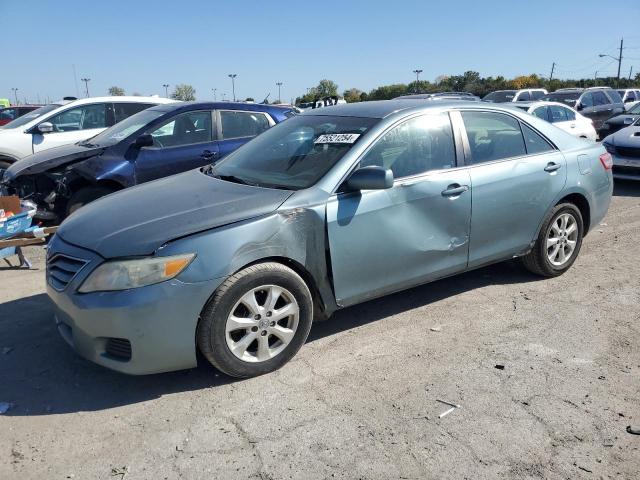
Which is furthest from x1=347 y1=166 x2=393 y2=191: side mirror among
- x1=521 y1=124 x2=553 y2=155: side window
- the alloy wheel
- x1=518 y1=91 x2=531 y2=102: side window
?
x1=518 y1=91 x2=531 y2=102: side window

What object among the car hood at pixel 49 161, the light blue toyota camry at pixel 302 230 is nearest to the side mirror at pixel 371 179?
the light blue toyota camry at pixel 302 230

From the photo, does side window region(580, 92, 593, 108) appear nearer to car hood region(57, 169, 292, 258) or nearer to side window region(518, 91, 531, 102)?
side window region(518, 91, 531, 102)

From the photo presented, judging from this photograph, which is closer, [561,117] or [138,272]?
[138,272]

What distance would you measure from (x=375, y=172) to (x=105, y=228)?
67.7 inches

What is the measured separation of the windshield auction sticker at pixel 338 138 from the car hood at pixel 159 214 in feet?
2.09

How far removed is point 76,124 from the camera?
923 cm

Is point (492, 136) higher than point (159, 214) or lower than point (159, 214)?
higher

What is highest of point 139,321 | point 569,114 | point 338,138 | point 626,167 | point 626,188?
point 338,138

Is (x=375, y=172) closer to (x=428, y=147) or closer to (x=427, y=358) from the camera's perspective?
(x=428, y=147)

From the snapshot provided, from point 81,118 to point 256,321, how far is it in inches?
290

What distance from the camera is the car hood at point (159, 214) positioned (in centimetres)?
315

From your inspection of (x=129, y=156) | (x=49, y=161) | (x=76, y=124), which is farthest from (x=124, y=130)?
(x=76, y=124)

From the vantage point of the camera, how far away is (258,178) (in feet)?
13.1

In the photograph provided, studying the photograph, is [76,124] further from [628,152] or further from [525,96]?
[525,96]
